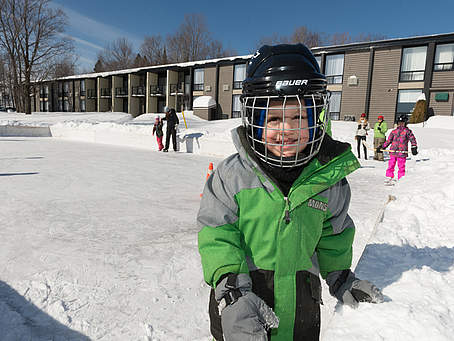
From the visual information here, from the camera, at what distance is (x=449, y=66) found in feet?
67.7

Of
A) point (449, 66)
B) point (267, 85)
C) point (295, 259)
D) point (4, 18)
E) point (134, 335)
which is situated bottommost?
point (134, 335)

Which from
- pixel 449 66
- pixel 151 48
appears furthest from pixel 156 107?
pixel 449 66

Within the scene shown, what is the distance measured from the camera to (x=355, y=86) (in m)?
23.4

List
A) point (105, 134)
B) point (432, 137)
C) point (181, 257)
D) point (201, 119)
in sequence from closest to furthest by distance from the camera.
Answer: point (181, 257)
point (432, 137)
point (105, 134)
point (201, 119)

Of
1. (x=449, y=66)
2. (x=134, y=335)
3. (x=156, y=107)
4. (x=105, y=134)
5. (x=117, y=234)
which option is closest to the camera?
(x=134, y=335)

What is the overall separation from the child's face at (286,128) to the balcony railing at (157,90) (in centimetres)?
3526

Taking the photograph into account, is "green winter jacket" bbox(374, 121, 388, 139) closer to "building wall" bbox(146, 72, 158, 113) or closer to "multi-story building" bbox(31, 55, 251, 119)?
"multi-story building" bbox(31, 55, 251, 119)

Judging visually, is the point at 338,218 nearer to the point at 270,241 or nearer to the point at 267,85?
the point at 270,241

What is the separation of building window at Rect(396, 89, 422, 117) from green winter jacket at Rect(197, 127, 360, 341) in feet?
79.8

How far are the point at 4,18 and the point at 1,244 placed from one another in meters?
36.4

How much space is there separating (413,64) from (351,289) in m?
25.4

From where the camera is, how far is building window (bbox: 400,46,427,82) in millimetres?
21391

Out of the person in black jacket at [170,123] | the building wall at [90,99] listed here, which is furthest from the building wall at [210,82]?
the building wall at [90,99]

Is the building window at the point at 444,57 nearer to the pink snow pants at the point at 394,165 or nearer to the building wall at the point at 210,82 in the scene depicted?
the pink snow pants at the point at 394,165
